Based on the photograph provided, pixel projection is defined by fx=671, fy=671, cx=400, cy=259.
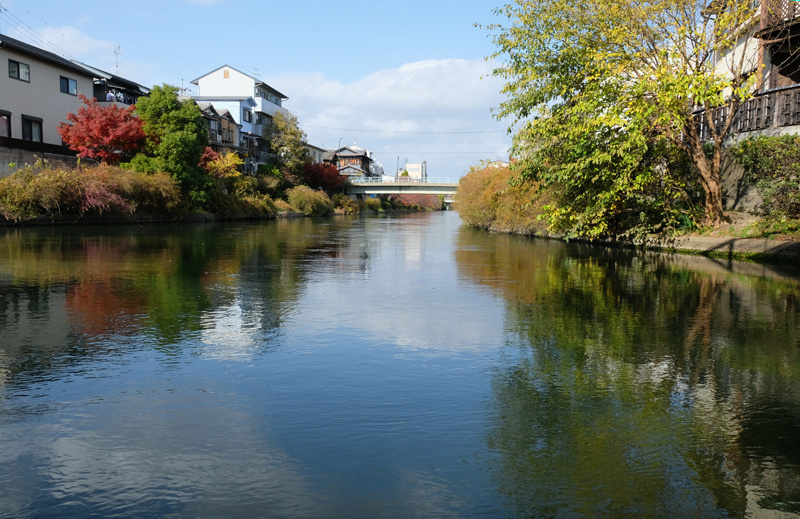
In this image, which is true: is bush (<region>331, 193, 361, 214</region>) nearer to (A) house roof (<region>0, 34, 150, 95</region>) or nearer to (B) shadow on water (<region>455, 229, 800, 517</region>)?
(A) house roof (<region>0, 34, 150, 95</region>)

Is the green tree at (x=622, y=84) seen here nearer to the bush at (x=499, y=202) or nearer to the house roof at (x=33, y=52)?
the bush at (x=499, y=202)

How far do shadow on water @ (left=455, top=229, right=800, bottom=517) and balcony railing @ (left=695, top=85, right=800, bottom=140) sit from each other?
12875 millimetres

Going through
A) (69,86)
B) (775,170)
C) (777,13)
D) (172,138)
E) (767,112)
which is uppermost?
(69,86)

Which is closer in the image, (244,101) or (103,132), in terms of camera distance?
(103,132)

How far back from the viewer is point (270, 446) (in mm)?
4859

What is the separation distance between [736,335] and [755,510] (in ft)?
18.9

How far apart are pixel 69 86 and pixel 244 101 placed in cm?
3644

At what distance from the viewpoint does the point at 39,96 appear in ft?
154

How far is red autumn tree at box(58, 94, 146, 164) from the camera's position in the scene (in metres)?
44.5

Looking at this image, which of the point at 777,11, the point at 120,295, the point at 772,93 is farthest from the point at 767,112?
the point at 120,295

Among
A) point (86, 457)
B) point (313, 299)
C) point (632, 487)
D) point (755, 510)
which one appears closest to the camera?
point (755, 510)

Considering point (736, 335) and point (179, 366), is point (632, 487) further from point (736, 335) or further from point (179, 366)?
point (736, 335)

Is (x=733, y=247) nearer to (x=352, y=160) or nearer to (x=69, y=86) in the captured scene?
(x=69, y=86)

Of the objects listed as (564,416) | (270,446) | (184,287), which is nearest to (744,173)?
(184,287)
